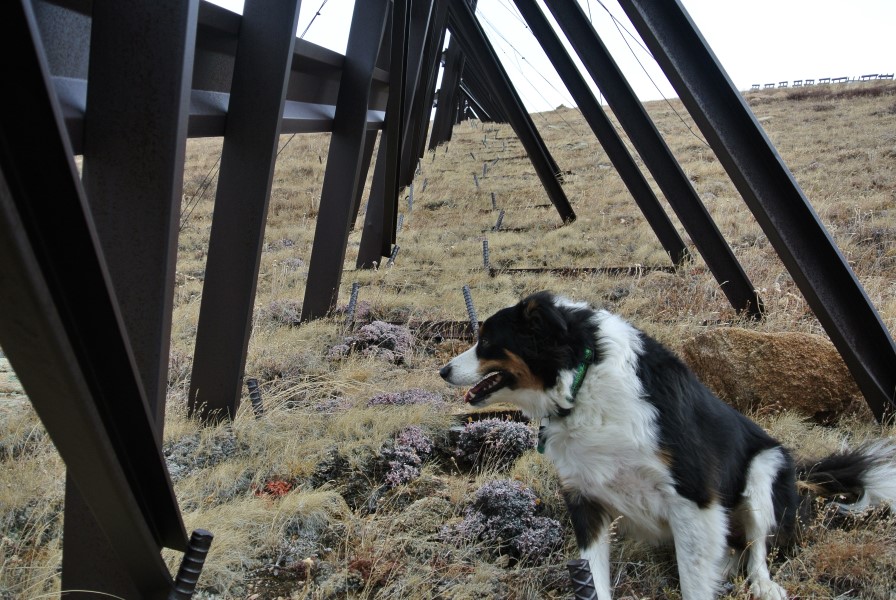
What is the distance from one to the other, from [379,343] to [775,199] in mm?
3555

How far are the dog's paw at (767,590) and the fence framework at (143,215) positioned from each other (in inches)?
78.5

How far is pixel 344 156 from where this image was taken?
6867 millimetres

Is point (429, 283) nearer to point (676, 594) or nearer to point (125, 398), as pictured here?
point (676, 594)

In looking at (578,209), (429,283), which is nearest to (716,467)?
(429,283)

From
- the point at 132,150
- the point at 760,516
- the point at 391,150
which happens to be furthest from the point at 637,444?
the point at 391,150

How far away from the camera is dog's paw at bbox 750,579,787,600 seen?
3.04 metres

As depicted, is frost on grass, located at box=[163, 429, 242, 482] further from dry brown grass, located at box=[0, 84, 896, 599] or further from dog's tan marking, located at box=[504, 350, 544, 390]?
dog's tan marking, located at box=[504, 350, 544, 390]

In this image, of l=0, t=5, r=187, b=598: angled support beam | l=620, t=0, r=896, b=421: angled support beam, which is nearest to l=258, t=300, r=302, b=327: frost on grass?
l=620, t=0, r=896, b=421: angled support beam

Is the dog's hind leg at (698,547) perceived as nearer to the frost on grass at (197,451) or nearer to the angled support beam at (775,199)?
the angled support beam at (775,199)

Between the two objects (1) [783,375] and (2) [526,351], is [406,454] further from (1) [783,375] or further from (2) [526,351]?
(1) [783,375]

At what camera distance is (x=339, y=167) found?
22.8ft

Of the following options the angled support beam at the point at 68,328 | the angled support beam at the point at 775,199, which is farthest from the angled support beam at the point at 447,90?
the angled support beam at the point at 68,328

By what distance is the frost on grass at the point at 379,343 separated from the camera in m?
6.32

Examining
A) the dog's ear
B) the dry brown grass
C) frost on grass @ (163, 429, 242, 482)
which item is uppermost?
the dog's ear
